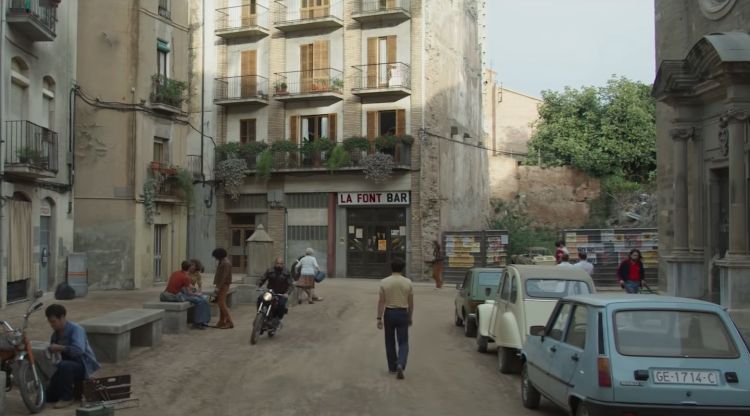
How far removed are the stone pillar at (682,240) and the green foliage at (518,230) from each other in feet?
51.2

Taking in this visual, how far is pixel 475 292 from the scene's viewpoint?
603 inches

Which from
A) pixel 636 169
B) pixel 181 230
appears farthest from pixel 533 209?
pixel 181 230

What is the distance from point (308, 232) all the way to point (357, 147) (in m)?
4.85

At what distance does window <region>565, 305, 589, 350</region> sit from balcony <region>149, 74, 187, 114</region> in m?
22.1

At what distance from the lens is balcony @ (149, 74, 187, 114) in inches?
1064

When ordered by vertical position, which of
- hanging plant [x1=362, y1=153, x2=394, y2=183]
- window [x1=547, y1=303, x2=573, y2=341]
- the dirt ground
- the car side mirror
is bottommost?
the dirt ground

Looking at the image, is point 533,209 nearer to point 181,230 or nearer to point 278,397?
point 181,230

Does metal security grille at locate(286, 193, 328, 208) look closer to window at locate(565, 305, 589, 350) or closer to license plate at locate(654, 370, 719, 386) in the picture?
window at locate(565, 305, 589, 350)

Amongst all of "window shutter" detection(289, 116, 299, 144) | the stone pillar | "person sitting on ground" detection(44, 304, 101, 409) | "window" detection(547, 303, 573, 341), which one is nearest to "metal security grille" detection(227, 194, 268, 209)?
"window shutter" detection(289, 116, 299, 144)

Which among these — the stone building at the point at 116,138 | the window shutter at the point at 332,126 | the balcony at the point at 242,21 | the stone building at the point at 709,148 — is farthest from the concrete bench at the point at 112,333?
the balcony at the point at 242,21

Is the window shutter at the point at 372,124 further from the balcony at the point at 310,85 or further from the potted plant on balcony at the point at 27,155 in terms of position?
the potted plant on balcony at the point at 27,155

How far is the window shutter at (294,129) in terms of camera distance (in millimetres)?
36125

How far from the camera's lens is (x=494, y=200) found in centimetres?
4422

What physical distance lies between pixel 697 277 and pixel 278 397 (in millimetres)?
10595
